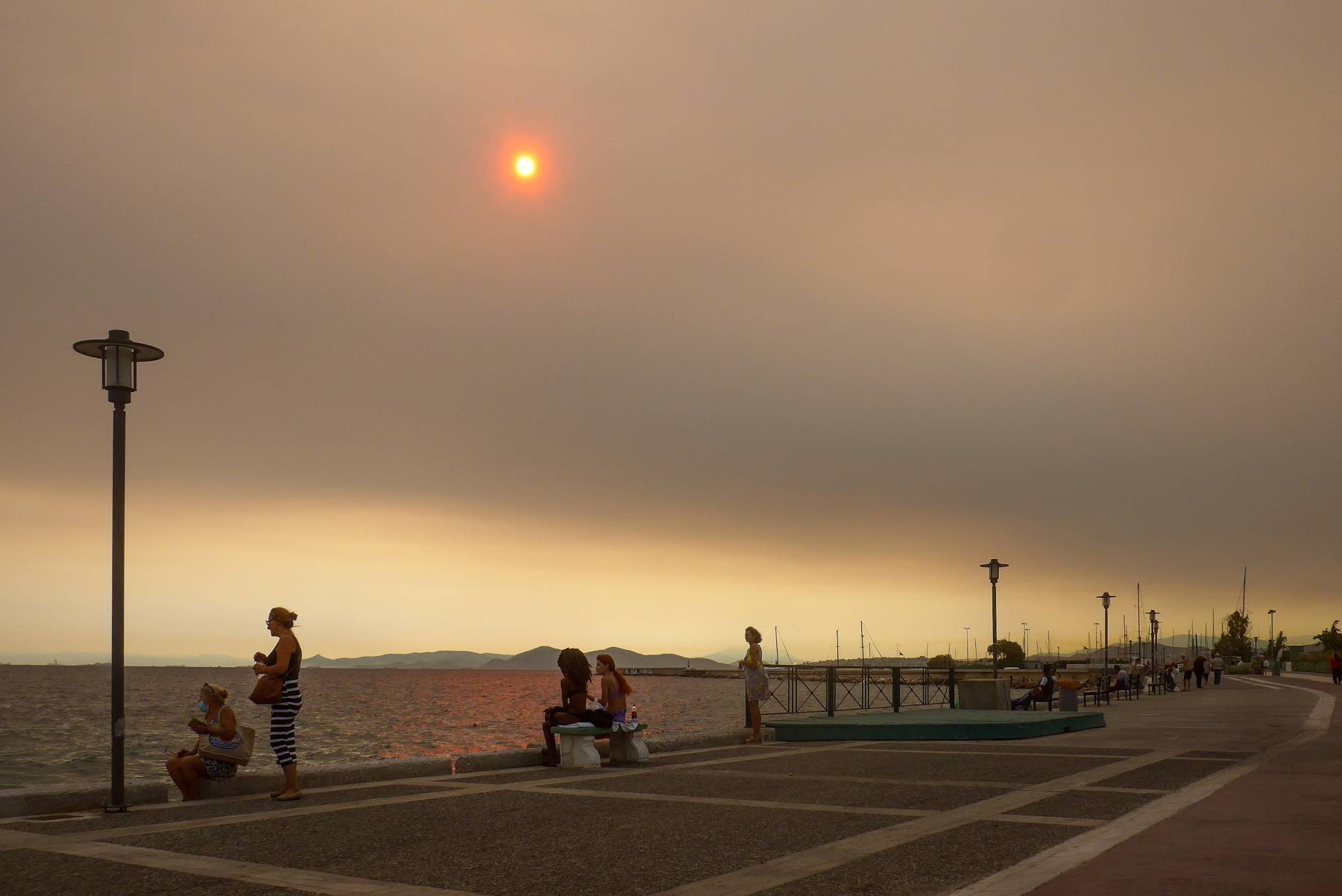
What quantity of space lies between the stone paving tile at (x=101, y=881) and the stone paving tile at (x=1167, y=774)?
9219 millimetres

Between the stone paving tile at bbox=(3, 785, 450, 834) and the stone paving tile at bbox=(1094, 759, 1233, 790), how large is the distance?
767 centimetres

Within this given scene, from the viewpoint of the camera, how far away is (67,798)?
1120 centimetres

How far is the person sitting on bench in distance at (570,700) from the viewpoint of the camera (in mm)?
15281

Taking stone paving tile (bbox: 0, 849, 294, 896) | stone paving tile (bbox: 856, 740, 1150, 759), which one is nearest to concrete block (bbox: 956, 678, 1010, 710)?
stone paving tile (bbox: 856, 740, 1150, 759)

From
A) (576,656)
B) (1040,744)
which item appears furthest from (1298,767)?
(576,656)

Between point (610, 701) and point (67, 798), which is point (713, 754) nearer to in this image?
point (610, 701)

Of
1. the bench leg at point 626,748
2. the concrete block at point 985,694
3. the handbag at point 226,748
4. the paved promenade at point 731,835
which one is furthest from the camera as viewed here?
the concrete block at point 985,694

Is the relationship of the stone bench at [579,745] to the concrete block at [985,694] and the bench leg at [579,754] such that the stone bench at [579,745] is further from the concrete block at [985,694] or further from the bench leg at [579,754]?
the concrete block at [985,694]

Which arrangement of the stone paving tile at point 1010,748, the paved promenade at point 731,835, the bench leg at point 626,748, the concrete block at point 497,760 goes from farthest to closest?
the stone paving tile at point 1010,748, the bench leg at point 626,748, the concrete block at point 497,760, the paved promenade at point 731,835

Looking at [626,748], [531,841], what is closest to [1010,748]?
[626,748]

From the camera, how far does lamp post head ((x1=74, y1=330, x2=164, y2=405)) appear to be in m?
12.3

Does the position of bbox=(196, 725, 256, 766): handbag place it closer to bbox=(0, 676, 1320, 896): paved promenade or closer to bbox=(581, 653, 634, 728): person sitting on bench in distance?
bbox=(0, 676, 1320, 896): paved promenade

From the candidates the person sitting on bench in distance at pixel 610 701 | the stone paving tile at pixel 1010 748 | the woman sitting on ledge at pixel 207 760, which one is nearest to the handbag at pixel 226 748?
the woman sitting on ledge at pixel 207 760

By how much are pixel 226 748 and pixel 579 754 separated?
15.4 feet
